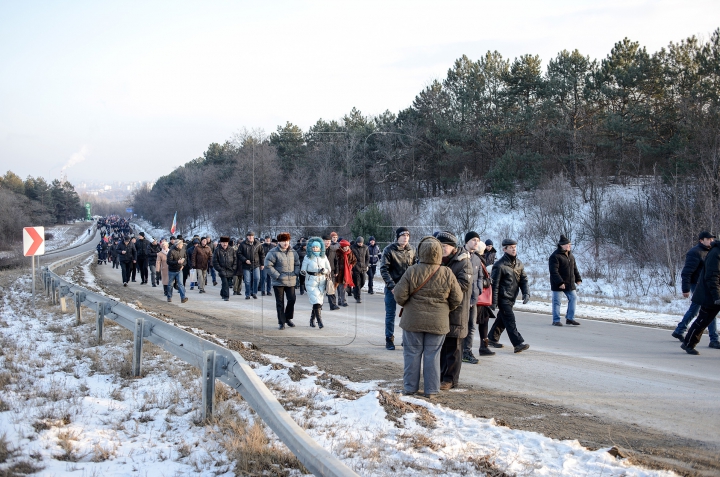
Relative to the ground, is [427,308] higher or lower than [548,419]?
higher

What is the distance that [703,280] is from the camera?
9.70m

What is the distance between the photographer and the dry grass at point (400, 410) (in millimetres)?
5582

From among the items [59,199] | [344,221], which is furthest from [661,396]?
[59,199]

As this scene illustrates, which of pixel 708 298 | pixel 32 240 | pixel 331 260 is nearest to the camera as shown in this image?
pixel 708 298

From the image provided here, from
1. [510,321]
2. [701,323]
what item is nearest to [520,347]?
[510,321]

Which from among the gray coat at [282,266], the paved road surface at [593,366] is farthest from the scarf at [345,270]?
the gray coat at [282,266]

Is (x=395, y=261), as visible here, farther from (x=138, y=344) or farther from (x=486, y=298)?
(x=138, y=344)

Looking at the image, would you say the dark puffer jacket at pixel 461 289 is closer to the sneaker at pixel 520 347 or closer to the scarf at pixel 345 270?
the sneaker at pixel 520 347

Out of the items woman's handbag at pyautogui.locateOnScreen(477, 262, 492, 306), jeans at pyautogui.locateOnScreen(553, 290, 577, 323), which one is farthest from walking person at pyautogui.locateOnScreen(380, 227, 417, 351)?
jeans at pyautogui.locateOnScreen(553, 290, 577, 323)

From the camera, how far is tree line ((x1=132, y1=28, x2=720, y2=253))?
94.6ft

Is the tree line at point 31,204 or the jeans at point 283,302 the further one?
the tree line at point 31,204

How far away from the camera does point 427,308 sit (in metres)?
6.74

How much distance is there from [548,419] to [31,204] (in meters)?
110

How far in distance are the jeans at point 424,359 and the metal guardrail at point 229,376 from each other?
229 cm
